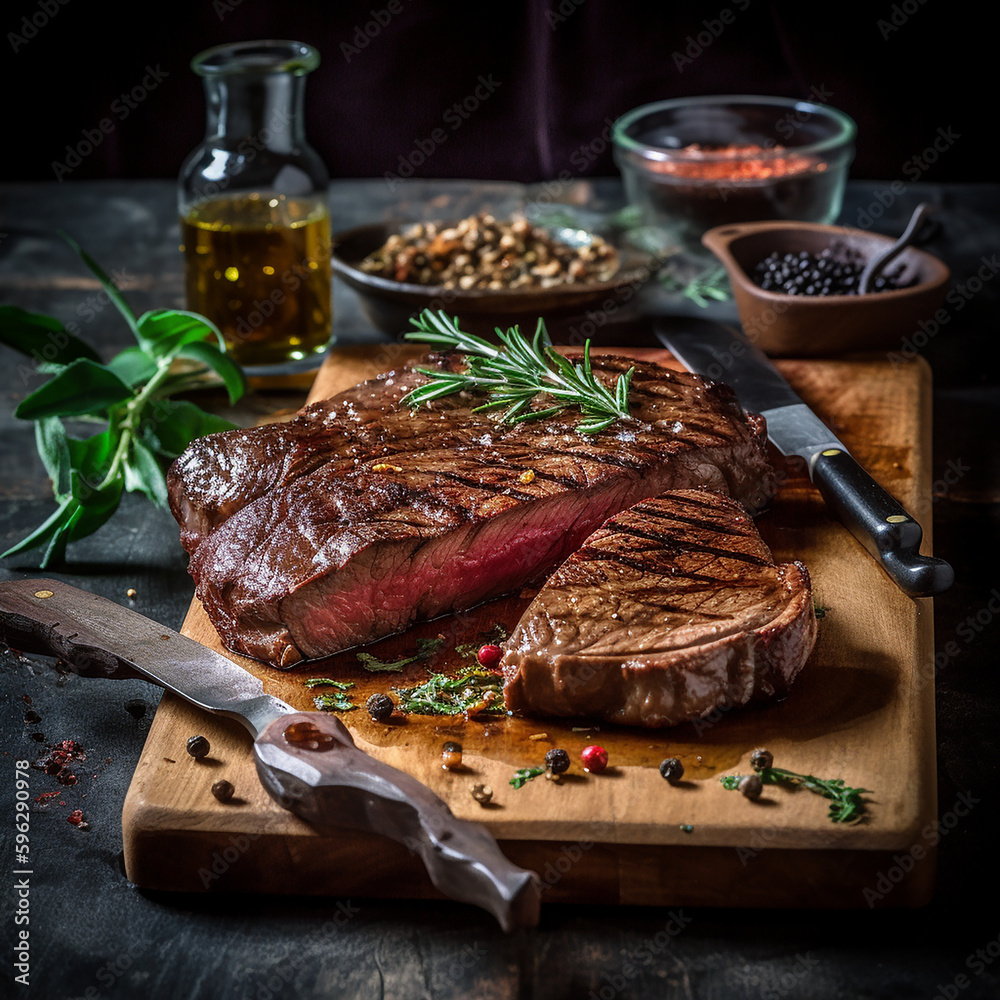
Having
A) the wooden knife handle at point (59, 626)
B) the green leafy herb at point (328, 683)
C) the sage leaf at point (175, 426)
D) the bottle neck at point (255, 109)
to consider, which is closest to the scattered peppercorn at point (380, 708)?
the green leafy herb at point (328, 683)

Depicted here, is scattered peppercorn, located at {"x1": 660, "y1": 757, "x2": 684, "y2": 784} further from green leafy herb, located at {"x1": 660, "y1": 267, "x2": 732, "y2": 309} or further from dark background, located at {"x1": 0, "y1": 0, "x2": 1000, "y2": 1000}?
green leafy herb, located at {"x1": 660, "y1": 267, "x2": 732, "y2": 309}

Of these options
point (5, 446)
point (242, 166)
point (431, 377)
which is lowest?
point (5, 446)

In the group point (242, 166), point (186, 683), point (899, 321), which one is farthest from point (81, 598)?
point (899, 321)

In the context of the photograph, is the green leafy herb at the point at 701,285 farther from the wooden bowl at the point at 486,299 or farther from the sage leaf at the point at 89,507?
the sage leaf at the point at 89,507

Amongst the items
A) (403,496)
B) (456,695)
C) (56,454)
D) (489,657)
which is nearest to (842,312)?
(403,496)

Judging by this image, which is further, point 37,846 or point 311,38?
point 311,38

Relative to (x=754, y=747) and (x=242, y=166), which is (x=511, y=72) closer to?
(x=242, y=166)
